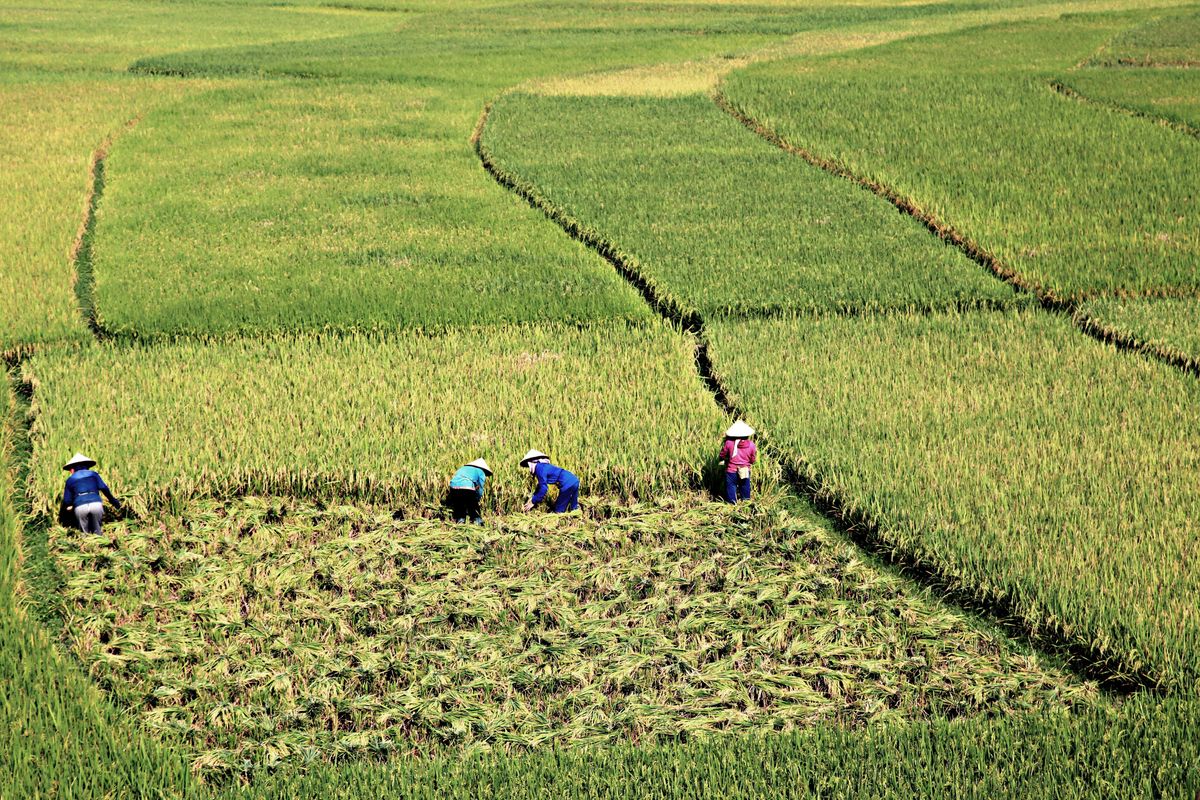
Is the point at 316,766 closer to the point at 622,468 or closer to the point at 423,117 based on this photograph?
the point at 622,468

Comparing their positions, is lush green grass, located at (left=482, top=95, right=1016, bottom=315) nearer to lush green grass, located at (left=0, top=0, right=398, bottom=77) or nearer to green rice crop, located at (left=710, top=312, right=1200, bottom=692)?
green rice crop, located at (left=710, top=312, right=1200, bottom=692)

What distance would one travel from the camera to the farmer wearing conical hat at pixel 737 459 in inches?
272

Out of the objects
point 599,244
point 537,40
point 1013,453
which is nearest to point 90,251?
point 599,244

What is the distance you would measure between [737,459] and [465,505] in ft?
5.12

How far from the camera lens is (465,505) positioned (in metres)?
6.80

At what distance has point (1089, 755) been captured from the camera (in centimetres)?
464

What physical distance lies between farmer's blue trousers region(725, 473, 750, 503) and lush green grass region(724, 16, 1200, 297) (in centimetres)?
473

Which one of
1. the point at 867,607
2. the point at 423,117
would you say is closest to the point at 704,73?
the point at 423,117

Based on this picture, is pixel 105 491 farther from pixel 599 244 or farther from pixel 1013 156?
pixel 1013 156

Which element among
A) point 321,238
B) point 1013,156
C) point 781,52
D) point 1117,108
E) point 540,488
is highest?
point 781,52

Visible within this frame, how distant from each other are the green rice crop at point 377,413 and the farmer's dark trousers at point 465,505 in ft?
0.74

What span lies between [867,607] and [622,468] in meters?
1.86

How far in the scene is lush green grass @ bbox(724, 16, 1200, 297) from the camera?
1127 cm

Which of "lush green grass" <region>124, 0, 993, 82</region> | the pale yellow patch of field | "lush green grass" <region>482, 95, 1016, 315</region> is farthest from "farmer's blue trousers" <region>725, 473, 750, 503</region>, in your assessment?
"lush green grass" <region>124, 0, 993, 82</region>
